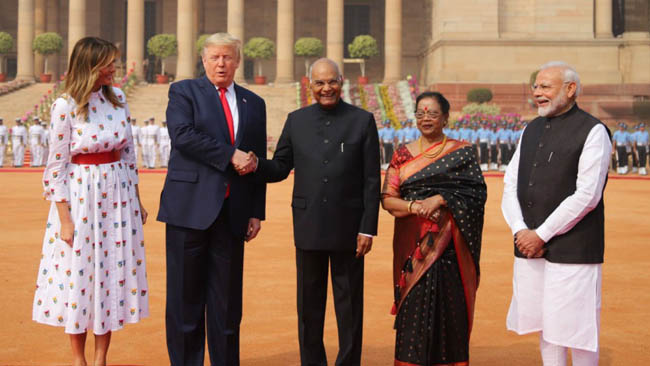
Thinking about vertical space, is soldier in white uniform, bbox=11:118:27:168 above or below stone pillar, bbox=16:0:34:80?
below

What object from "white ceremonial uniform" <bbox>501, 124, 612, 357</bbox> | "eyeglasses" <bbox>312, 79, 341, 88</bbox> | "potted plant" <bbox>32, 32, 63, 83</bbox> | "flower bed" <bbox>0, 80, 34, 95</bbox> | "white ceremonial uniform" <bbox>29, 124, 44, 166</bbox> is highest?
"potted plant" <bbox>32, 32, 63, 83</bbox>

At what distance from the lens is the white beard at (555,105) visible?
16.5ft

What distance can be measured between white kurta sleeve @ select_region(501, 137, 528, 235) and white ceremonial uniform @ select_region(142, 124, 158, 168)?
27.0 metres

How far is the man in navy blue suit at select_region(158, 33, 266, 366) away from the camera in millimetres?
5324

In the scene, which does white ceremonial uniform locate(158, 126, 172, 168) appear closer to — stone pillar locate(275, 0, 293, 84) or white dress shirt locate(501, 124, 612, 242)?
stone pillar locate(275, 0, 293, 84)

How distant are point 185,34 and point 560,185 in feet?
137

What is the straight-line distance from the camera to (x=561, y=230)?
489 cm

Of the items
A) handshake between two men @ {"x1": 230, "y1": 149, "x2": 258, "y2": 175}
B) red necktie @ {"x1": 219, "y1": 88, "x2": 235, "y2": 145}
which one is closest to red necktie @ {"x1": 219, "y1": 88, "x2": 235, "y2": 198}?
red necktie @ {"x1": 219, "y1": 88, "x2": 235, "y2": 145}

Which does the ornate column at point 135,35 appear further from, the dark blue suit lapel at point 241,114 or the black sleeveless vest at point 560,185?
the black sleeveless vest at point 560,185

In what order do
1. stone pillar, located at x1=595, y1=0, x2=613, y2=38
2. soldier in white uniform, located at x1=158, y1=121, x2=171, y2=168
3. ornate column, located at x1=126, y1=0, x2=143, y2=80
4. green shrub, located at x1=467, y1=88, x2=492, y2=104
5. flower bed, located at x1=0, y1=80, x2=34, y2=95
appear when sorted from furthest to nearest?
ornate column, located at x1=126, y1=0, x2=143, y2=80, flower bed, located at x1=0, y1=80, x2=34, y2=95, stone pillar, located at x1=595, y1=0, x2=613, y2=38, green shrub, located at x1=467, y1=88, x2=492, y2=104, soldier in white uniform, located at x1=158, y1=121, x2=171, y2=168

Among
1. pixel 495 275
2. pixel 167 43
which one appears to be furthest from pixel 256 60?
pixel 495 275

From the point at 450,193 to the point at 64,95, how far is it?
8.79 ft

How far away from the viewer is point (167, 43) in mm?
45375

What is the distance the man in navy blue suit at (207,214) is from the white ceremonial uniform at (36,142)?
2729cm
